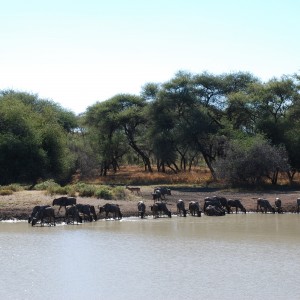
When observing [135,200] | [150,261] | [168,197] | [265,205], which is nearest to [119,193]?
[135,200]

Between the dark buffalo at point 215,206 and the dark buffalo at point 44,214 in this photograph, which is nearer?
the dark buffalo at point 44,214

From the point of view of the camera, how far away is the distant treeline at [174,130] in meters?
52.4

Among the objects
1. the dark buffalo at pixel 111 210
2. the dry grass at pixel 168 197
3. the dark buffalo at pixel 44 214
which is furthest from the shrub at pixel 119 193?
the dark buffalo at pixel 44 214

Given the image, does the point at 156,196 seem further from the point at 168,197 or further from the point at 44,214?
the point at 44,214

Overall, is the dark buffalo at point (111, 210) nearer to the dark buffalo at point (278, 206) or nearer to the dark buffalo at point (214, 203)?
the dark buffalo at point (214, 203)

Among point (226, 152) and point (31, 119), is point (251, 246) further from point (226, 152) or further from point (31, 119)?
point (31, 119)

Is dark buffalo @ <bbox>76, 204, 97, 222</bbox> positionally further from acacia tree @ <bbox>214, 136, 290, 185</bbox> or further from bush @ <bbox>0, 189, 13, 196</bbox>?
acacia tree @ <bbox>214, 136, 290, 185</bbox>

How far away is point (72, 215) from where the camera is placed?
105ft

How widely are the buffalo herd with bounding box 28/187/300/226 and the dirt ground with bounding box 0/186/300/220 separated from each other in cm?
60

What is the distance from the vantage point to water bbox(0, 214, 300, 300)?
1606cm

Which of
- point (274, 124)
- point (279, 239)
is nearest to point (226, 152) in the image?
point (274, 124)

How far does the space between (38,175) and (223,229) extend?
2560 centimetres

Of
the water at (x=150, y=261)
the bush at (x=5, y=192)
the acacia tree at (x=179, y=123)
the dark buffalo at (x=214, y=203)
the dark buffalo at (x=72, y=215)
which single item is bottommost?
the water at (x=150, y=261)

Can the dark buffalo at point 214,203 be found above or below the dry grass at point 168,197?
below
